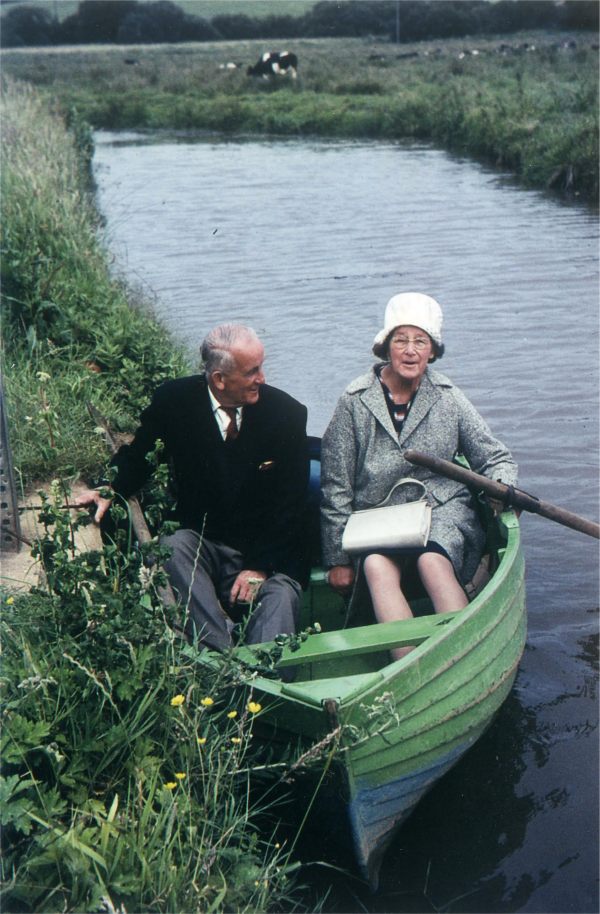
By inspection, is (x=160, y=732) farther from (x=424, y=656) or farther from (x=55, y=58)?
(x=55, y=58)

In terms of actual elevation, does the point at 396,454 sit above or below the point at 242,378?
below

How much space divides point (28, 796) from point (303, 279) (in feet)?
37.8

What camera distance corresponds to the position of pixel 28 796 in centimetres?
329

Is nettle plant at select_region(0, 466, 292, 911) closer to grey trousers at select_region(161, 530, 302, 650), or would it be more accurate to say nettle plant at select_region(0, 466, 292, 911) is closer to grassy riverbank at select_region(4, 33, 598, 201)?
grey trousers at select_region(161, 530, 302, 650)

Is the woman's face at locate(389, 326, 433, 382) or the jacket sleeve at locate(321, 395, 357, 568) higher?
the woman's face at locate(389, 326, 433, 382)

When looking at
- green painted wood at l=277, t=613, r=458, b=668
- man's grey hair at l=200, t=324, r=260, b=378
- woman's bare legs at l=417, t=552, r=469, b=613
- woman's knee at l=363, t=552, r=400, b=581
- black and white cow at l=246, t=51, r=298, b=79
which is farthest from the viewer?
black and white cow at l=246, t=51, r=298, b=79

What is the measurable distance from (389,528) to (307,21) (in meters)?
51.2

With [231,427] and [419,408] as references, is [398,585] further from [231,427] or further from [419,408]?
[231,427]

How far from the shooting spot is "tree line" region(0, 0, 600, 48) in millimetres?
43500

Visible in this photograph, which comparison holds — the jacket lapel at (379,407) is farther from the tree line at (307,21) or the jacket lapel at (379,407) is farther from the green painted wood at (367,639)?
the tree line at (307,21)

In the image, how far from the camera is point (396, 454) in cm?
489

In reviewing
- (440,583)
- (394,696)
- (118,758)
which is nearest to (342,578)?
(440,583)

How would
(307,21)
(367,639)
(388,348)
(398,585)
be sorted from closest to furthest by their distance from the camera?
(367,639) → (398,585) → (388,348) → (307,21)

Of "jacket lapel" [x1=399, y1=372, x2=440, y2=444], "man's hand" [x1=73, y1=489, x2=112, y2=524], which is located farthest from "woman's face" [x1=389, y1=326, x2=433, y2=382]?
"man's hand" [x1=73, y1=489, x2=112, y2=524]
